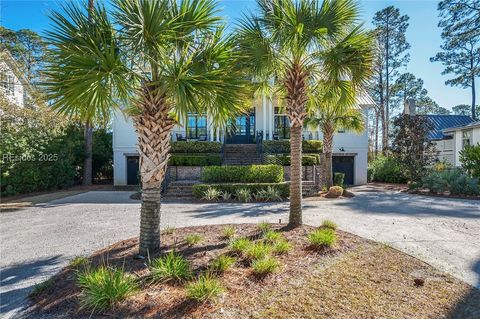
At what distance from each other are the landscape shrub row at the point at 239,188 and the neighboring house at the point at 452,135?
1209 centimetres

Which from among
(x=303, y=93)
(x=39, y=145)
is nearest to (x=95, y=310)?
(x=303, y=93)

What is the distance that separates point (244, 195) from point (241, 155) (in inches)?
280

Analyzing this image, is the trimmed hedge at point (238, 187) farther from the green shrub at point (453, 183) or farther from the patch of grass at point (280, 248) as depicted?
the green shrub at point (453, 183)

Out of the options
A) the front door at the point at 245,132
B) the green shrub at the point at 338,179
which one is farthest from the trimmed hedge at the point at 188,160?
the green shrub at the point at 338,179

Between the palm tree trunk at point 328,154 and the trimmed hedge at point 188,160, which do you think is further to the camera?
the trimmed hedge at point 188,160

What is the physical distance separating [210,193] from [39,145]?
9929 mm

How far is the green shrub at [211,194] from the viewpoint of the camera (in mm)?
11625

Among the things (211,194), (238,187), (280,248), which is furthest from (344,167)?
(280,248)

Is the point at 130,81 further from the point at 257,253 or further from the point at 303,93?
the point at 303,93

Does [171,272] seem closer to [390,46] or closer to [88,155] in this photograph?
[88,155]

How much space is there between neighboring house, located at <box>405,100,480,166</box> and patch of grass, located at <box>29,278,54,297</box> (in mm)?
20557

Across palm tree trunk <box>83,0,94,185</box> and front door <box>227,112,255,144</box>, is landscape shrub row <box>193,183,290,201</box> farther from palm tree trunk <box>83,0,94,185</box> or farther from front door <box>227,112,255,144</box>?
palm tree trunk <box>83,0,94,185</box>

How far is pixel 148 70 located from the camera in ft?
14.9

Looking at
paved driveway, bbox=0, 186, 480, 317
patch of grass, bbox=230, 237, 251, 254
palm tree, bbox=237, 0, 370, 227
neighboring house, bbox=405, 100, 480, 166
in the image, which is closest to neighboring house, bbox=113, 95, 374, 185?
neighboring house, bbox=405, 100, 480, 166
